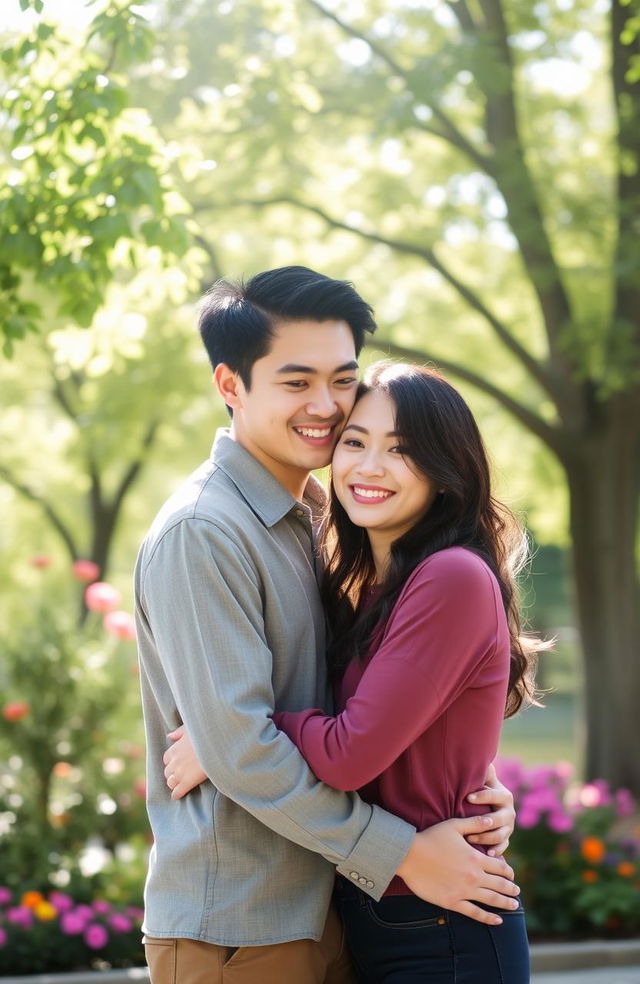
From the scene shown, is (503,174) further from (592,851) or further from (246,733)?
(246,733)

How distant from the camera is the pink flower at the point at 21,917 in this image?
601 cm

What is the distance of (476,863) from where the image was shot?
2.59 metres

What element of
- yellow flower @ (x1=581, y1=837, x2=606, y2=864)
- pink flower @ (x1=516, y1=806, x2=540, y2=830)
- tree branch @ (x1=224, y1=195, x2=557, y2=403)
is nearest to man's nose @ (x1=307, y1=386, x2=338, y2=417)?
pink flower @ (x1=516, y1=806, x2=540, y2=830)

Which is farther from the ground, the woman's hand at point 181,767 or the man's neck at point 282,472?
the man's neck at point 282,472

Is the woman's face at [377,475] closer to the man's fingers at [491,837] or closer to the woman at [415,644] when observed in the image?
the woman at [415,644]

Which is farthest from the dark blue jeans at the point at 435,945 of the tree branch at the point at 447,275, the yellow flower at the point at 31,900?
the tree branch at the point at 447,275

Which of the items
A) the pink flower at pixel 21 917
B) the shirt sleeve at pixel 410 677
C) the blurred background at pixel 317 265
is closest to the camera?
the shirt sleeve at pixel 410 677

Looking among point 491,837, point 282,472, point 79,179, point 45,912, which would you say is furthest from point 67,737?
point 491,837

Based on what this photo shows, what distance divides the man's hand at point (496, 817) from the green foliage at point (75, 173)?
2.23 meters

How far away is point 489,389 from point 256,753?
7.88 meters

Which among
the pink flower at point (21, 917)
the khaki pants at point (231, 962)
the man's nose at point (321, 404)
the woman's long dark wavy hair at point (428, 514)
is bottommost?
the pink flower at point (21, 917)

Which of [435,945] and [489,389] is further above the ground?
[489,389]

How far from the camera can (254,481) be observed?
2.92 meters

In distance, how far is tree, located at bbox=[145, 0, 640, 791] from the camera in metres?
8.81
